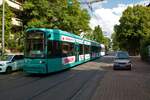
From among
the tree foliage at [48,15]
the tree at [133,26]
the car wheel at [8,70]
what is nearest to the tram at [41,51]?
the car wheel at [8,70]

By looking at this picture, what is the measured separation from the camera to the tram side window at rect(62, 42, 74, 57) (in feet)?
85.4

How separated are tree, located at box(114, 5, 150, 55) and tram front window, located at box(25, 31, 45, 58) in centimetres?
5480

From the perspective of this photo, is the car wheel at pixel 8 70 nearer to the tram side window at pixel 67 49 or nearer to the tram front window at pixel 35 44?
the tram front window at pixel 35 44

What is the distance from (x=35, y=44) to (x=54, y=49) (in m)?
1.84

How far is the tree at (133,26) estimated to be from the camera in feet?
250

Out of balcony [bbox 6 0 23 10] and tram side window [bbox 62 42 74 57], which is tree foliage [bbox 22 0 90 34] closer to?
balcony [bbox 6 0 23 10]

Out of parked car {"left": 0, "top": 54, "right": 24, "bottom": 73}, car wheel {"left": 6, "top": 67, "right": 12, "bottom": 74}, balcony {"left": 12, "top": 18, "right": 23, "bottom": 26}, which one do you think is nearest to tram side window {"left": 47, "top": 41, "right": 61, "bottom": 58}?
parked car {"left": 0, "top": 54, "right": 24, "bottom": 73}

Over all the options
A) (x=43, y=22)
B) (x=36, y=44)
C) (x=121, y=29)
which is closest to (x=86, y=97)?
(x=36, y=44)

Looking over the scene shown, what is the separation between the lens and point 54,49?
23.4 m

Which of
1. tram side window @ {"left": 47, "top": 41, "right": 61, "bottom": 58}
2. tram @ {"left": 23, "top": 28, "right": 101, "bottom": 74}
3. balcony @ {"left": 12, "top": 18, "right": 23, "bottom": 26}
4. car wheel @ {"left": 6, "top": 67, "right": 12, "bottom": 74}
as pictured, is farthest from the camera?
balcony @ {"left": 12, "top": 18, "right": 23, "bottom": 26}

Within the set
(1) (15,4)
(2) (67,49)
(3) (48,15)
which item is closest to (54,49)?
(2) (67,49)

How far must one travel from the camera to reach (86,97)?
42.6ft

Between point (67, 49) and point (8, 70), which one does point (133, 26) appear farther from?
point (8, 70)

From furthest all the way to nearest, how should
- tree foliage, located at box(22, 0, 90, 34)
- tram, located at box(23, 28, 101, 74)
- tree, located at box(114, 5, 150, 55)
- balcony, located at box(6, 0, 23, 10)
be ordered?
1. tree, located at box(114, 5, 150, 55)
2. balcony, located at box(6, 0, 23, 10)
3. tree foliage, located at box(22, 0, 90, 34)
4. tram, located at box(23, 28, 101, 74)
